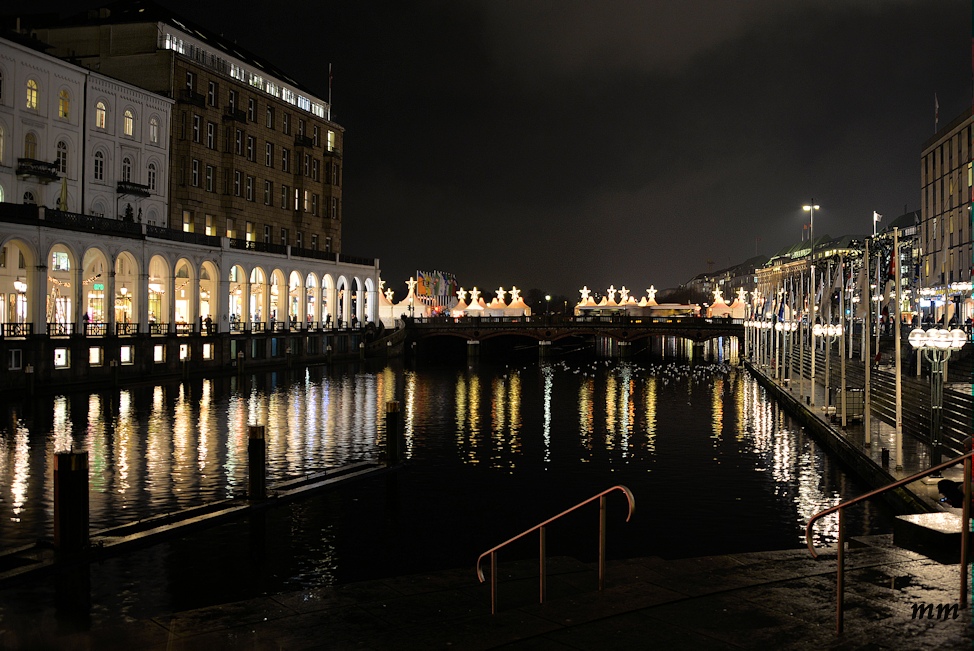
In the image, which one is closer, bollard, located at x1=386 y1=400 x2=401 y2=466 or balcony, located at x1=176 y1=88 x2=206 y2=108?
bollard, located at x1=386 y1=400 x2=401 y2=466

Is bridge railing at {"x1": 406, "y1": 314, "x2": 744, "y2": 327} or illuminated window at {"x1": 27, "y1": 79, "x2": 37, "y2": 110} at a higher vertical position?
illuminated window at {"x1": 27, "y1": 79, "x2": 37, "y2": 110}

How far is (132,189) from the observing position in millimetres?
74125

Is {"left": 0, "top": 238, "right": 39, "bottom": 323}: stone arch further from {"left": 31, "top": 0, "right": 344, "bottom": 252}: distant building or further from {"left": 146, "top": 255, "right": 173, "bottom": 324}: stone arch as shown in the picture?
{"left": 31, "top": 0, "right": 344, "bottom": 252}: distant building

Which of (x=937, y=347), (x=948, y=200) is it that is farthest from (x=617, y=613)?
(x=948, y=200)

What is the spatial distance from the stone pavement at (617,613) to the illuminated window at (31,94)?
59364 millimetres

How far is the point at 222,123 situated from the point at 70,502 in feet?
248

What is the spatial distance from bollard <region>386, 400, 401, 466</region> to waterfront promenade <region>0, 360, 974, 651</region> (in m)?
10.5

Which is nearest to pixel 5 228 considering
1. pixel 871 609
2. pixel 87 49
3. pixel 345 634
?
pixel 87 49

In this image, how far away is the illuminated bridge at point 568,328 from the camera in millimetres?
114188

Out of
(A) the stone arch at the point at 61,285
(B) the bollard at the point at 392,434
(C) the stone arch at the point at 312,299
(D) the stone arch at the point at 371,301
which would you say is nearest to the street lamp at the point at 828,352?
(B) the bollard at the point at 392,434

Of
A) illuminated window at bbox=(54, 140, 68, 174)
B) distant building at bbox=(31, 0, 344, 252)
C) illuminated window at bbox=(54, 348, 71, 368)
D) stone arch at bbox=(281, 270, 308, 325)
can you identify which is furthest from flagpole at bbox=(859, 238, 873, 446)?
stone arch at bbox=(281, 270, 308, 325)

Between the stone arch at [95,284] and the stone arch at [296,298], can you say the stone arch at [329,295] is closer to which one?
the stone arch at [296,298]

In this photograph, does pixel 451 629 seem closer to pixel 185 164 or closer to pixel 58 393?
pixel 58 393

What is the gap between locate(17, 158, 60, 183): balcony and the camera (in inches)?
2476
